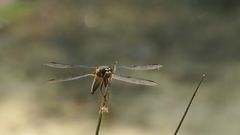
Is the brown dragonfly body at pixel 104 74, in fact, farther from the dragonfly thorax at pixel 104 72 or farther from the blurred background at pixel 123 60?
the blurred background at pixel 123 60

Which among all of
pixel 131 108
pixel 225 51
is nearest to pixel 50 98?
pixel 131 108

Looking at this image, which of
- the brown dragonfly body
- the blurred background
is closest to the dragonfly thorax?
the brown dragonfly body

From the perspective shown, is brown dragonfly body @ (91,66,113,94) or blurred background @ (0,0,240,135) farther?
blurred background @ (0,0,240,135)

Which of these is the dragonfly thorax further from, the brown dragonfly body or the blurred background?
the blurred background

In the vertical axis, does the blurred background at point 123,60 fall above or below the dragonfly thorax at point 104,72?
below

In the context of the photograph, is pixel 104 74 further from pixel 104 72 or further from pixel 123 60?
pixel 123 60

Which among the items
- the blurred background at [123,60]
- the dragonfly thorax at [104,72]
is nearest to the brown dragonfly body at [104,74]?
the dragonfly thorax at [104,72]

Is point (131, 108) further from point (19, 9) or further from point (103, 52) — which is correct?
point (19, 9)

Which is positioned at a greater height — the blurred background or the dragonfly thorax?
the dragonfly thorax

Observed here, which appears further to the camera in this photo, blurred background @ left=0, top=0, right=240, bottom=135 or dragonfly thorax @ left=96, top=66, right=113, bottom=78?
blurred background @ left=0, top=0, right=240, bottom=135
